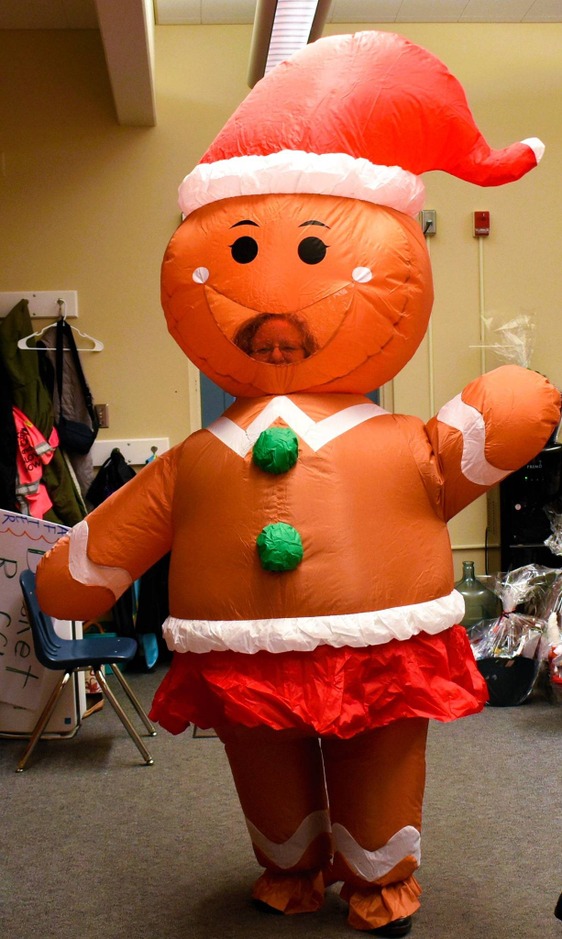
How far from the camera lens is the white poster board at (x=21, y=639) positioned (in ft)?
11.3

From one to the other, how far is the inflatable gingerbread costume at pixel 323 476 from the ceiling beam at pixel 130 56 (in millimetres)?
1649

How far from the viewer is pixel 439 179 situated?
495 cm

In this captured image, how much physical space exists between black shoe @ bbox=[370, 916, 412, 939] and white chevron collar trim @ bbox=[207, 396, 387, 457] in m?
1.03

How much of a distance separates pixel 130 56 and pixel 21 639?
2.36 m

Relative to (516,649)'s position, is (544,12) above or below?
above

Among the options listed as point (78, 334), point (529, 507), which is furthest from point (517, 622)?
point (78, 334)

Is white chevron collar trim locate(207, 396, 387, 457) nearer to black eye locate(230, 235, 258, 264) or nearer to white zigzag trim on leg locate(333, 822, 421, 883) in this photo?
black eye locate(230, 235, 258, 264)

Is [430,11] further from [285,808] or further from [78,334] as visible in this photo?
[285,808]

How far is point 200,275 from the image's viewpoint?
195 cm

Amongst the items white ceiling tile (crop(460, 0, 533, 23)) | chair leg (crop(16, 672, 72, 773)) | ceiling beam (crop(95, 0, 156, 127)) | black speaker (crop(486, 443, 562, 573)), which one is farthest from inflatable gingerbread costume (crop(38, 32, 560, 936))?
white ceiling tile (crop(460, 0, 533, 23))

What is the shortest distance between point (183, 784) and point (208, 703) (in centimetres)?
126

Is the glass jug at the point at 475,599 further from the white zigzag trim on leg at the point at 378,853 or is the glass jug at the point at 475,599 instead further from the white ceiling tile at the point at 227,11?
the white ceiling tile at the point at 227,11

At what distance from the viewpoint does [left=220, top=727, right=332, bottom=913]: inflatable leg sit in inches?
79.7

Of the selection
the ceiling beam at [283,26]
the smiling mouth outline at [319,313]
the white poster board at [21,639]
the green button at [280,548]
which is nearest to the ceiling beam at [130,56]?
the ceiling beam at [283,26]
